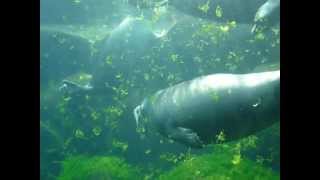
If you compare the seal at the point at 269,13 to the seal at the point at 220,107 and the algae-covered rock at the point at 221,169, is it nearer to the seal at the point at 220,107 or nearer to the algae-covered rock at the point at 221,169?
the seal at the point at 220,107

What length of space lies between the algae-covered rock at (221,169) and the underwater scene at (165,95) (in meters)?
0.02

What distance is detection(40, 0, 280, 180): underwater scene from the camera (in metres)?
6.93

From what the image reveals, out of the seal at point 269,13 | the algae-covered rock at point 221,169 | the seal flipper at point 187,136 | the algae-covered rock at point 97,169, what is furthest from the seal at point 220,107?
the algae-covered rock at point 97,169

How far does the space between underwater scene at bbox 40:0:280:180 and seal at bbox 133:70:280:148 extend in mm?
19

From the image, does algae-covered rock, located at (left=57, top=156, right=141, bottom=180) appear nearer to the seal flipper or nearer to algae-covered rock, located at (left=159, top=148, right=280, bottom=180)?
algae-covered rock, located at (left=159, top=148, right=280, bottom=180)

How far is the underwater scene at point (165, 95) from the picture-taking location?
22.7 feet

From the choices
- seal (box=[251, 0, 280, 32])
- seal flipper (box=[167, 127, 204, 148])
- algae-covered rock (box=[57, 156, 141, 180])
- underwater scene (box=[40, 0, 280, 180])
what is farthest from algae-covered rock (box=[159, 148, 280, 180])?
seal (box=[251, 0, 280, 32])

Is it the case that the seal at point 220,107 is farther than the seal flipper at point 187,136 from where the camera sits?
No

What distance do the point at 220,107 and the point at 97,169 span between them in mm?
3658

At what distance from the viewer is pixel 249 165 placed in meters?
7.95

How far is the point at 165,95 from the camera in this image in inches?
308
